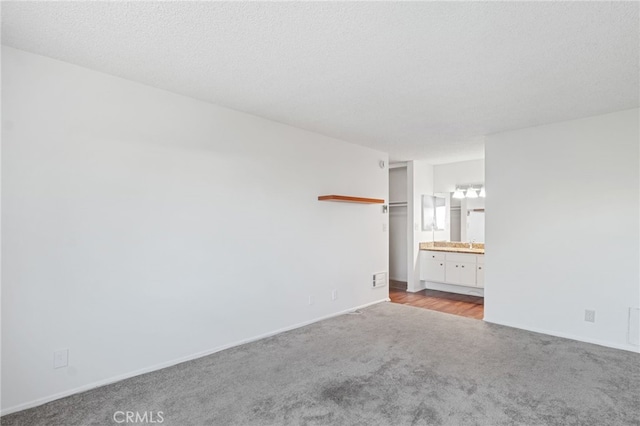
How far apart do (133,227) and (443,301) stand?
4707mm

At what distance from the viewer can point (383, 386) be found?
2607mm

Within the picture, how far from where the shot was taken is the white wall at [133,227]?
2.30 m

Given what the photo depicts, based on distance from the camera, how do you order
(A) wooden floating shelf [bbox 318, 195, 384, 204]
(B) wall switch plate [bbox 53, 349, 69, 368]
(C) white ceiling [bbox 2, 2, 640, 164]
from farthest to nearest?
(A) wooden floating shelf [bbox 318, 195, 384, 204]
(B) wall switch plate [bbox 53, 349, 69, 368]
(C) white ceiling [bbox 2, 2, 640, 164]

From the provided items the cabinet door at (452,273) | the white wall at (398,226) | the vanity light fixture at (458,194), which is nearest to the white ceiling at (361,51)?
the vanity light fixture at (458,194)

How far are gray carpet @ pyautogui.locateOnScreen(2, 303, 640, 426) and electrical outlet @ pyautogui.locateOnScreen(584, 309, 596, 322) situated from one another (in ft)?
0.95

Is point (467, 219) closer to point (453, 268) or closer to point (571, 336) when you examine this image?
point (453, 268)

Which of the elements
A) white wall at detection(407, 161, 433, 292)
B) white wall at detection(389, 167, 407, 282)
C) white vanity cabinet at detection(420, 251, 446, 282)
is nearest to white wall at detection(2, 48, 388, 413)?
white wall at detection(407, 161, 433, 292)

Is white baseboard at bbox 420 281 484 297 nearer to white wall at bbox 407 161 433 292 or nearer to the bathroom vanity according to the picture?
the bathroom vanity

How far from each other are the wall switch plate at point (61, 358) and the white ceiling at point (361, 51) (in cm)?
215

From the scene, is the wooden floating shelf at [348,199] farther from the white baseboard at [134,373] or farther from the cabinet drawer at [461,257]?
the cabinet drawer at [461,257]

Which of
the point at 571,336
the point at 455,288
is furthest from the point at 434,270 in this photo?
the point at 571,336

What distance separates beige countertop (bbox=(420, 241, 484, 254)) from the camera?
19.3 ft

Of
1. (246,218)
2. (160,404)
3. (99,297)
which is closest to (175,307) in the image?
(99,297)

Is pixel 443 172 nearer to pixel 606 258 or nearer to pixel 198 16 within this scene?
pixel 606 258
